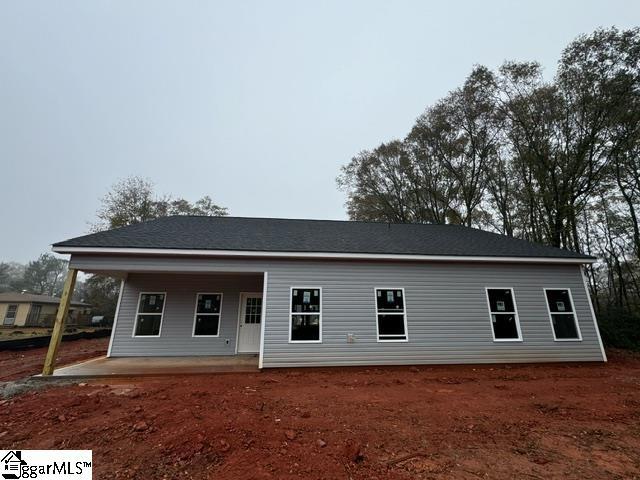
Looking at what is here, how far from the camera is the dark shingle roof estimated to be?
7723mm

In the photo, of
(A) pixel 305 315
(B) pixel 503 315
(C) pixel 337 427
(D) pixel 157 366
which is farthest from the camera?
(B) pixel 503 315

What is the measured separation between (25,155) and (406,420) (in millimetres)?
77645

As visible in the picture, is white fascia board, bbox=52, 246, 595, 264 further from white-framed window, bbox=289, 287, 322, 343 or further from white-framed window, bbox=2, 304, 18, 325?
white-framed window, bbox=2, 304, 18, 325

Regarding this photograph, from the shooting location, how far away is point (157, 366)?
720 cm

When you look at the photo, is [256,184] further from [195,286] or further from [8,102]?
[195,286]

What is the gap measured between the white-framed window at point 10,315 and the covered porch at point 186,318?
27.7 metres

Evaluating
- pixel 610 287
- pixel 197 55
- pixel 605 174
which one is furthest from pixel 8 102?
pixel 610 287

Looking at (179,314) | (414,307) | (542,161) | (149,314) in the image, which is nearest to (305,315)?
(414,307)

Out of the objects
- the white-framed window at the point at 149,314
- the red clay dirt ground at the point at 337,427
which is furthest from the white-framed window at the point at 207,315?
the red clay dirt ground at the point at 337,427

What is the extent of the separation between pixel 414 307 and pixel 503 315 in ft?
9.25

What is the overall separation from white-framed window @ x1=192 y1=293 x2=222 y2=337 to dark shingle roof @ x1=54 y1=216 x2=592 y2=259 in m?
2.17

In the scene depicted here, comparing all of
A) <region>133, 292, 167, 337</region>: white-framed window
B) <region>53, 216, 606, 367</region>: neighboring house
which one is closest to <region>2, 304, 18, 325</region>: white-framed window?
<region>53, 216, 606, 367</region>: neighboring house

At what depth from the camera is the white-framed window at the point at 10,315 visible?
2488cm

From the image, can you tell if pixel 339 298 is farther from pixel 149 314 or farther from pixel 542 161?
pixel 542 161
